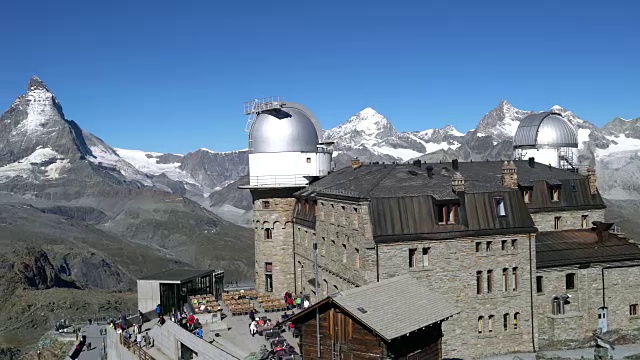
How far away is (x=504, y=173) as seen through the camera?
42.5 metres

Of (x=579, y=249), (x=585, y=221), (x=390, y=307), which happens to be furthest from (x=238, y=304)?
(x=585, y=221)

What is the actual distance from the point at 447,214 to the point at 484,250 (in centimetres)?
296

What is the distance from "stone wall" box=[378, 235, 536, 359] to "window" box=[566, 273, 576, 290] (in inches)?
131

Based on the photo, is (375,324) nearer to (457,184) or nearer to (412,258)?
(412,258)

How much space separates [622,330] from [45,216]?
Result: 188 m

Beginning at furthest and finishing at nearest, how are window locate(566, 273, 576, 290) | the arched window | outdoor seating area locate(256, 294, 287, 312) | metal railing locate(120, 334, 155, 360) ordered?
outdoor seating area locate(256, 294, 287, 312), window locate(566, 273, 576, 290), the arched window, metal railing locate(120, 334, 155, 360)

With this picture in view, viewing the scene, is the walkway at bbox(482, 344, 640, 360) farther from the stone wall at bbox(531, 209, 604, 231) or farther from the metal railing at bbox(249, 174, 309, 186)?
the metal railing at bbox(249, 174, 309, 186)

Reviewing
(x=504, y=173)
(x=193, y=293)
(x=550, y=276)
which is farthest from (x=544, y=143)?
(x=193, y=293)

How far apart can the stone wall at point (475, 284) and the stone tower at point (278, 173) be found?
1669cm

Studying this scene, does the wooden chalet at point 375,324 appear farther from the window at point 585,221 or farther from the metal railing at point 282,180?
the metal railing at point 282,180

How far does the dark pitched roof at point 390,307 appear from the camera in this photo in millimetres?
24750

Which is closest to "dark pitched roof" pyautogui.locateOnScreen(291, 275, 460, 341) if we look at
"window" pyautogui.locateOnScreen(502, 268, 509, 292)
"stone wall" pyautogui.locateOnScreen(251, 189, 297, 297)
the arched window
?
"window" pyautogui.locateOnScreen(502, 268, 509, 292)

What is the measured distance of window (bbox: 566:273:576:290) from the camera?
39.2 m

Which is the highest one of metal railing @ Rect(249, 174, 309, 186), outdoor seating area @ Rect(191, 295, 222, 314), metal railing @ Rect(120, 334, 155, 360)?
metal railing @ Rect(249, 174, 309, 186)
